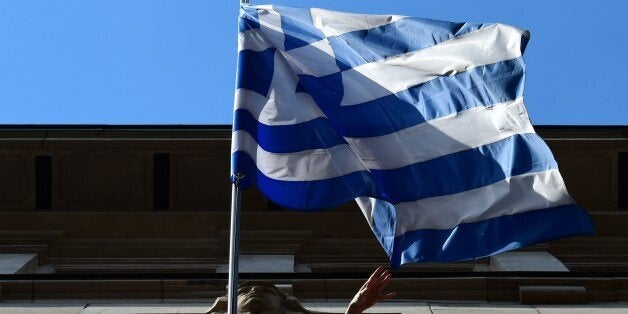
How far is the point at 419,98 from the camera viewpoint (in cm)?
1305

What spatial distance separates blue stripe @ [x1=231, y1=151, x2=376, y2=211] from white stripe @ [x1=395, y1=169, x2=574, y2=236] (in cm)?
52

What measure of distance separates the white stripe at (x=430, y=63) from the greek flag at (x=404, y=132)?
1 centimetres

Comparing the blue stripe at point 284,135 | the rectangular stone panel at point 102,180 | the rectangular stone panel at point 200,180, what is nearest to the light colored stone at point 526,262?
the rectangular stone panel at point 200,180

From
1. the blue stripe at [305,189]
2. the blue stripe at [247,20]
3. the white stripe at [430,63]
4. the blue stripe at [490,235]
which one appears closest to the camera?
the blue stripe at [490,235]

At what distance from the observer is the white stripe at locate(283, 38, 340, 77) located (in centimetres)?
1318

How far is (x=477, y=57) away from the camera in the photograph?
521 inches

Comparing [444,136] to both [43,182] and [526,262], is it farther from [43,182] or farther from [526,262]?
[43,182]

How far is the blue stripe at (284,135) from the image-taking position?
12523 mm

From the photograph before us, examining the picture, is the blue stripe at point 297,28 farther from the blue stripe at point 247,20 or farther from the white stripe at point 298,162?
the white stripe at point 298,162

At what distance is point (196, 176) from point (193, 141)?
562 mm

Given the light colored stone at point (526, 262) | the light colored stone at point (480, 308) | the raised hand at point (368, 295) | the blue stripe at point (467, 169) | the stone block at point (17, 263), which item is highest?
the blue stripe at point (467, 169)

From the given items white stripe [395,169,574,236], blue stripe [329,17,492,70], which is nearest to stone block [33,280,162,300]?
white stripe [395,169,574,236]

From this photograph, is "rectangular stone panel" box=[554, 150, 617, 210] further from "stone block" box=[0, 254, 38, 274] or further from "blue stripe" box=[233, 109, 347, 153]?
"stone block" box=[0, 254, 38, 274]

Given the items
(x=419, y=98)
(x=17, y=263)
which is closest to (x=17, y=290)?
(x=17, y=263)
